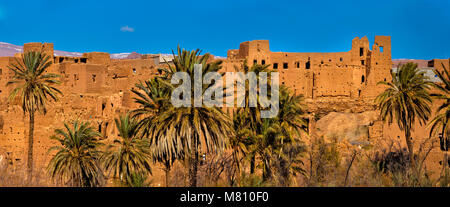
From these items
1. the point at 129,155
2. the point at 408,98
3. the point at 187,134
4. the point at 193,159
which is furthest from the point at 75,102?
the point at 408,98

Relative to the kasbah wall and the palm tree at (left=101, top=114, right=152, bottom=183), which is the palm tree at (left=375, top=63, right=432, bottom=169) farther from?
the palm tree at (left=101, top=114, right=152, bottom=183)

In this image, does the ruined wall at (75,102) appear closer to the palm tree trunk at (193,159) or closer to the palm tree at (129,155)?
the palm tree at (129,155)

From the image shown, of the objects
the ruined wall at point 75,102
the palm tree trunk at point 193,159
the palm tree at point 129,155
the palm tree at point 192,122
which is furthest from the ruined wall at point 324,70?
the palm tree trunk at point 193,159

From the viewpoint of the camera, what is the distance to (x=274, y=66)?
146 feet

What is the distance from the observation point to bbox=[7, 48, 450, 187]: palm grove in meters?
23.3

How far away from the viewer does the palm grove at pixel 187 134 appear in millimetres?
23281

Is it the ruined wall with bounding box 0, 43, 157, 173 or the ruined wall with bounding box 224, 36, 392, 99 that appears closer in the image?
the ruined wall with bounding box 0, 43, 157, 173

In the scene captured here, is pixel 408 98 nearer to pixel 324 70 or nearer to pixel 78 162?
pixel 324 70

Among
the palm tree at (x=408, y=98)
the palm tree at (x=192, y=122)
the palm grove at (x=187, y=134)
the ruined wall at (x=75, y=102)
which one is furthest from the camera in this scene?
the ruined wall at (x=75, y=102)

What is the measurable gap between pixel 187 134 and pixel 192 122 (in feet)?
2.43

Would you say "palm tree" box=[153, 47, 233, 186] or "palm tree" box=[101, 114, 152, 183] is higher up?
"palm tree" box=[153, 47, 233, 186]

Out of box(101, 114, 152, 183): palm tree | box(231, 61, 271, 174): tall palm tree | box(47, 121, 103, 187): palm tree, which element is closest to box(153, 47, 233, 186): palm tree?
box(231, 61, 271, 174): tall palm tree

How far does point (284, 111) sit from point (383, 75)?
17177 millimetres
